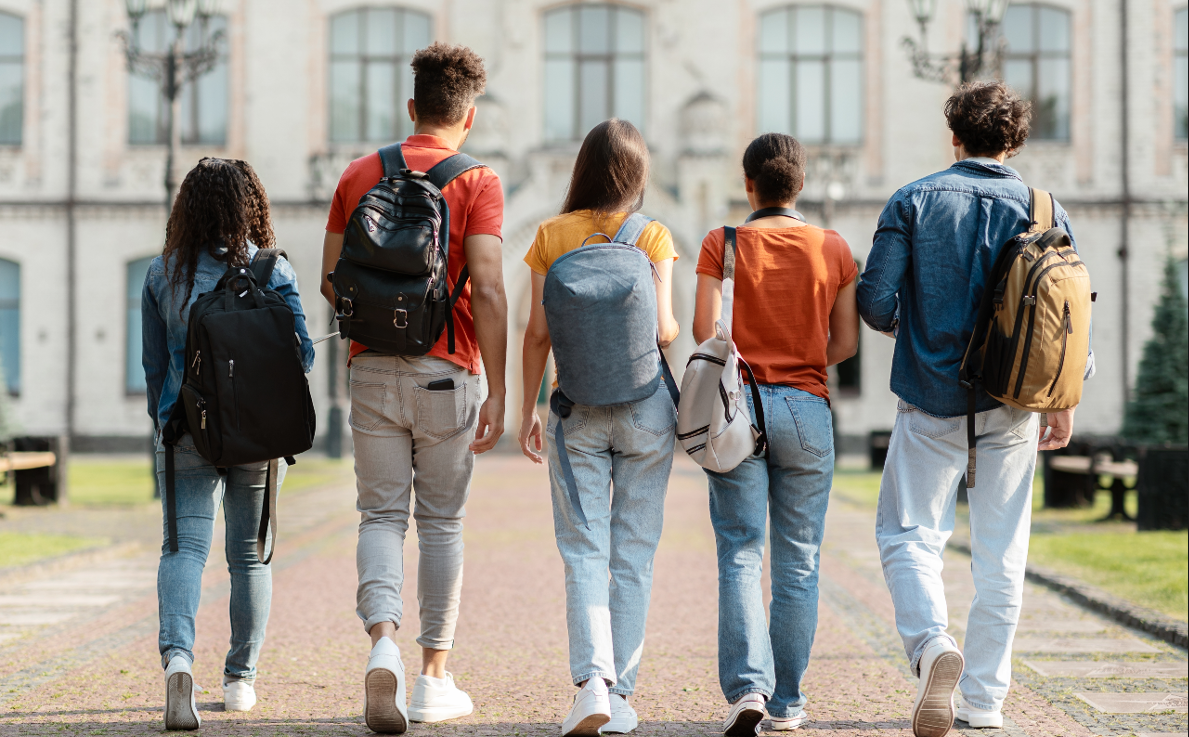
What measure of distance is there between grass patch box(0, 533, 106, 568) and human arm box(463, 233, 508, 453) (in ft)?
17.0

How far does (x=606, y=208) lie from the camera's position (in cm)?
386

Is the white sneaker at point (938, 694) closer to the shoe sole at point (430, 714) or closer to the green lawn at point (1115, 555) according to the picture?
the shoe sole at point (430, 714)

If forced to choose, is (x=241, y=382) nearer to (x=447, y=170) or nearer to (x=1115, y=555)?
(x=447, y=170)

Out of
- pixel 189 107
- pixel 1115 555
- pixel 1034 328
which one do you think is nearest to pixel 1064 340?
pixel 1034 328

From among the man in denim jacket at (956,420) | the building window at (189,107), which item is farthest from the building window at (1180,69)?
the man in denim jacket at (956,420)

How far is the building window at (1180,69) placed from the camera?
24.2 meters

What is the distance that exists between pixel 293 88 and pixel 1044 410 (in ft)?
76.3

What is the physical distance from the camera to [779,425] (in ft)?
12.5

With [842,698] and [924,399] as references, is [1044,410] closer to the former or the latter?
[924,399]

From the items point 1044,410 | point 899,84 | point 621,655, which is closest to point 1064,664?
point 1044,410

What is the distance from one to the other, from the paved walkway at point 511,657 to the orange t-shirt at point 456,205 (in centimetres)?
124

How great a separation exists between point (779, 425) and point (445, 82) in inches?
61.1

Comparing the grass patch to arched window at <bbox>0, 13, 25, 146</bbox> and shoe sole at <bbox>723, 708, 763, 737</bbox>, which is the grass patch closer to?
shoe sole at <bbox>723, 708, 763, 737</bbox>

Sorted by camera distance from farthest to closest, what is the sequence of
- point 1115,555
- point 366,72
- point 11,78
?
1. point 366,72
2. point 11,78
3. point 1115,555
